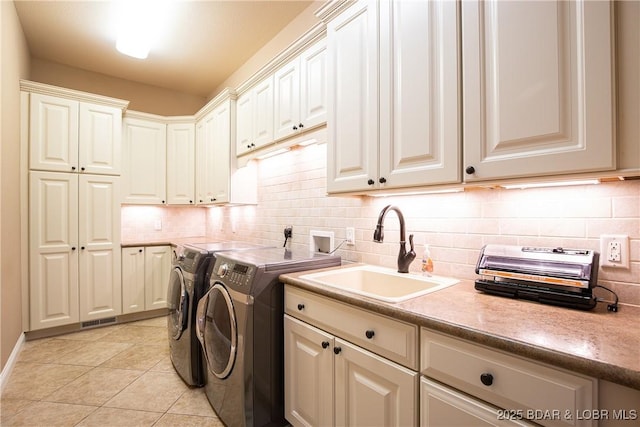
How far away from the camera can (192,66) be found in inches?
138

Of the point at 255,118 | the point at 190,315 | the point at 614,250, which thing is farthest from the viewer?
the point at 255,118

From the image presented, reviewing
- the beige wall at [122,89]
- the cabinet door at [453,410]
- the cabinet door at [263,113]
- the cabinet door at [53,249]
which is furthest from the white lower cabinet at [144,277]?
the cabinet door at [453,410]

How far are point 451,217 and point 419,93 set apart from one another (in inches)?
25.3

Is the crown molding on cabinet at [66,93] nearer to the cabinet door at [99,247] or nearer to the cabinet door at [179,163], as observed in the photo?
the cabinet door at [179,163]

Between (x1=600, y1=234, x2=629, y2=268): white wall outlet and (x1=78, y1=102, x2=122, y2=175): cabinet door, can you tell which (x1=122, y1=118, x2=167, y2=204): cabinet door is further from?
(x1=600, y1=234, x2=629, y2=268): white wall outlet

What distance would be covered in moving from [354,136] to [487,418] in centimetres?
130

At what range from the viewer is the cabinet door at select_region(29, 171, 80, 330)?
113 inches

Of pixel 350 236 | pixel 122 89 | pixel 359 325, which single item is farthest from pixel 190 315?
pixel 122 89

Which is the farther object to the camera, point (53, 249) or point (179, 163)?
point (179, 163)

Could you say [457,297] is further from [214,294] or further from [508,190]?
[214,294]

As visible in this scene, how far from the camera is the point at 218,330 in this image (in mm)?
1821

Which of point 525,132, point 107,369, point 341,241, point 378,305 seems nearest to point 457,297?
point 378,305

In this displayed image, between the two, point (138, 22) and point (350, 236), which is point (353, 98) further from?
point (138, 22)

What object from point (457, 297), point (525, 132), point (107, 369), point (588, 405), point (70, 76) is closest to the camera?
point (588, 405)
